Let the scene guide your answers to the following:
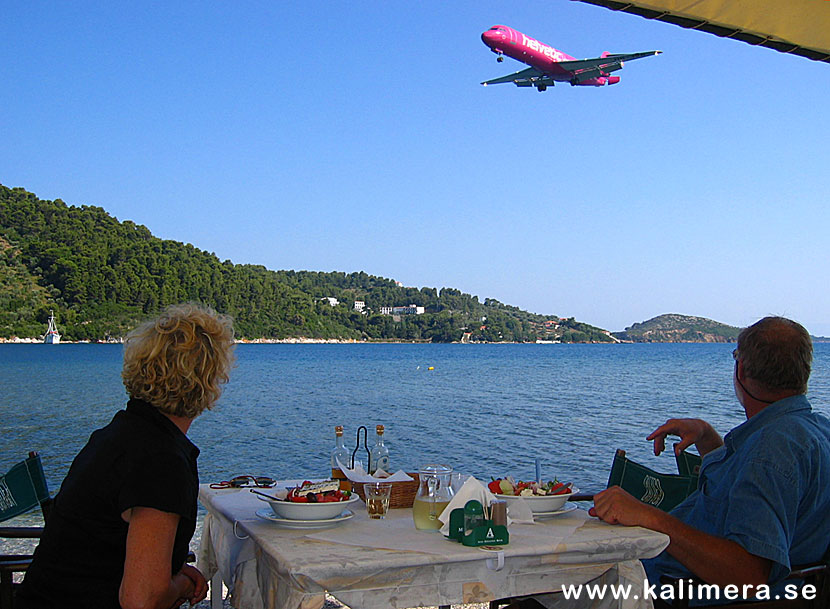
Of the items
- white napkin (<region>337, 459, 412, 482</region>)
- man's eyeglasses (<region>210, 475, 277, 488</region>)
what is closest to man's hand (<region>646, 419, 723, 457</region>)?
white napkin (<region>337, 459, 412, 482</region>)

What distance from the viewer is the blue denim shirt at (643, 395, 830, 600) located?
171 cm

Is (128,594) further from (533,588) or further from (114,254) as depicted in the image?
(114,254)

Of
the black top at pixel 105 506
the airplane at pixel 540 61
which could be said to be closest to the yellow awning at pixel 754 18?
the black top at pixel 105 506

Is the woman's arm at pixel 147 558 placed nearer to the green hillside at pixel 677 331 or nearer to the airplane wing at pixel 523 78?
the airplane wing at pixel 523 78

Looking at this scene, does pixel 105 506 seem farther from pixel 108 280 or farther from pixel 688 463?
pixel 108 280

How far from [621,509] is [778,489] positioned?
0.36 m

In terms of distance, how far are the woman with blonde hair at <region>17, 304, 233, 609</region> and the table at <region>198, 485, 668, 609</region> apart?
0.20 metres

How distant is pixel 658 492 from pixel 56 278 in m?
55.0

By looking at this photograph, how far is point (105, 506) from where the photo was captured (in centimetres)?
157

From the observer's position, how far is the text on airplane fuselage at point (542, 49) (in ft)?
64.4

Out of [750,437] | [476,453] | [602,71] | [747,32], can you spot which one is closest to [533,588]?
[750,437]

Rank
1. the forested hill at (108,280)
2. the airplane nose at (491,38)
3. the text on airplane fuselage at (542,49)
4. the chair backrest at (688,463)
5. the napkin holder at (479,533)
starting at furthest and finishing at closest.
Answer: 1. the forested hill at (108,280)
2. the text on airplane fuselage at (542,49)
3. the airplane nose at (491,38)
4. the chair backrest at (688,463)
5. the napkin holder at (479,533)

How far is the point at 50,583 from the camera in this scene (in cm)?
163

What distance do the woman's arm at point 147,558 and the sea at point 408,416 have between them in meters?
0.43
